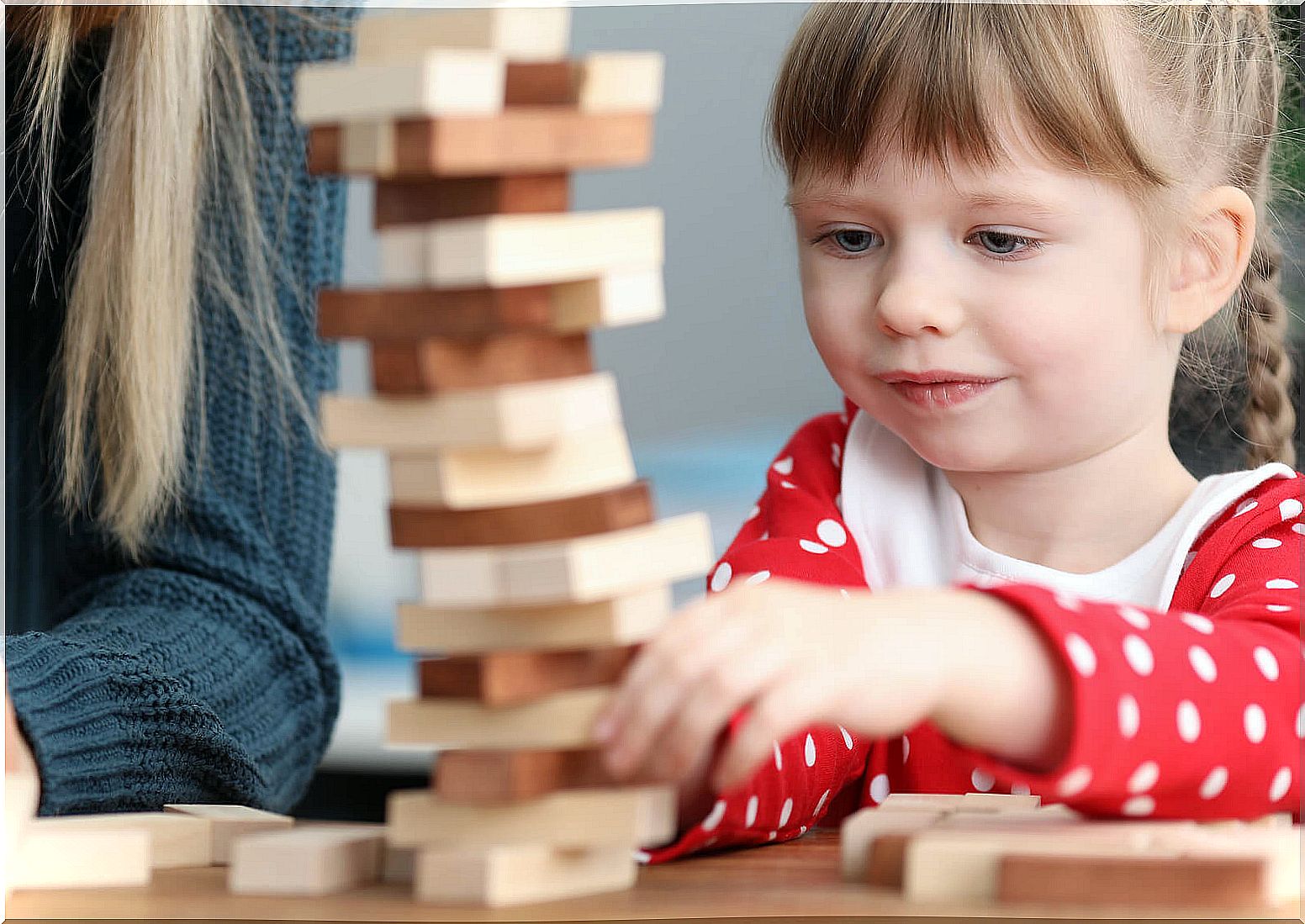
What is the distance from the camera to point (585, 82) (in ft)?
1.54

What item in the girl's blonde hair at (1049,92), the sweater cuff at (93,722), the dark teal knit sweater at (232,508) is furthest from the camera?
the dark teal knit sweater at (232,508)

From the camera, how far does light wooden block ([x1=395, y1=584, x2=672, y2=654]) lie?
0.48 meters

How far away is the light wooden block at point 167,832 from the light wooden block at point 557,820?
15 centimetres

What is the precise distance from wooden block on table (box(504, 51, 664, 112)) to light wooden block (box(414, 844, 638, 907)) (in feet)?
0.84

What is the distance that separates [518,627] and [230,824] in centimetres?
21

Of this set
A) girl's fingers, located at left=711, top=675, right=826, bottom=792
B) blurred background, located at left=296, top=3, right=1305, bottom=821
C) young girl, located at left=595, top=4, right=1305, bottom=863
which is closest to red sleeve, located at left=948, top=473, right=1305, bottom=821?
young girl, located at left=595, top=4, right=1305, bottom=863

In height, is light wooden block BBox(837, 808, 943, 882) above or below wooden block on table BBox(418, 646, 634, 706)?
below

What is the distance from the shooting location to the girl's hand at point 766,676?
442 millimetres

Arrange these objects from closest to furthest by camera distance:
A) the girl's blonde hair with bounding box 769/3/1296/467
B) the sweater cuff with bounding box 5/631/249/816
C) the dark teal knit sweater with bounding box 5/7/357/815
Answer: the sweater cuff with bounding box 5/631/249/816 → the girl's blonde hair with bounding box 769/3/1296/467 → the dark teal knit sweater with bounding box 5/7/357/815

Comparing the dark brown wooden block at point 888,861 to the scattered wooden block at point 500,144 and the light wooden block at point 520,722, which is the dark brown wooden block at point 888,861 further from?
the scattered wooden block at point 500,144

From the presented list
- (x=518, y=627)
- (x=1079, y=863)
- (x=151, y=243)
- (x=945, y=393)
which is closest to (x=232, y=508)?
(x=151, y=243)

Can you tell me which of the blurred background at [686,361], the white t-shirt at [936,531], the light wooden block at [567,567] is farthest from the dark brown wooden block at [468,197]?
the blurred background at [686,361]

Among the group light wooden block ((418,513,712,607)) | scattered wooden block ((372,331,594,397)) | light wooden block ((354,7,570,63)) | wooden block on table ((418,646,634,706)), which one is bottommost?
wooden block on table ((418,646,634,706))

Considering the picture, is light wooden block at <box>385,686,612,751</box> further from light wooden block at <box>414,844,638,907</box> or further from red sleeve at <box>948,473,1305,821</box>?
red sleeve at <box>948,473,1305,821</box>
